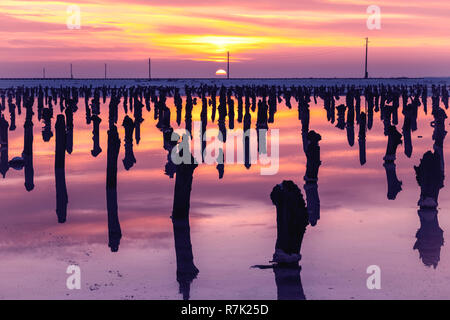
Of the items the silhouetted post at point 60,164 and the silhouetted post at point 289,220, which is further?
the silhouetted post at point 60,164

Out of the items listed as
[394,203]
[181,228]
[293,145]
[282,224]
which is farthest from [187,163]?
[293,145]

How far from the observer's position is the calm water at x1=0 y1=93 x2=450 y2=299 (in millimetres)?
9883

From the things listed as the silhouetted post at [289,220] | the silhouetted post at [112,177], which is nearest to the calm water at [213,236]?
the silhouetted post at [112,177]

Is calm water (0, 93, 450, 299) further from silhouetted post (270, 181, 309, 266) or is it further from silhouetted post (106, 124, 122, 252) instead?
silhouetted post (270, 181, 309, 266)

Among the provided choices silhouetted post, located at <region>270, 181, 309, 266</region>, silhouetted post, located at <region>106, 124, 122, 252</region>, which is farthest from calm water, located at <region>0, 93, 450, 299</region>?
silhouetted post, located at <region>270, 181, 309, 266</region>

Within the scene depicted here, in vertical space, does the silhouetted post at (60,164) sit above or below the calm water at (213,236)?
above

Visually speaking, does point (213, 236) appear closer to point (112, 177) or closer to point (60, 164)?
point (112, 177)

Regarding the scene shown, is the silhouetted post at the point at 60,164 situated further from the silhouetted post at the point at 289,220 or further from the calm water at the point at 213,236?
the silhouetted post at the point at 289,220

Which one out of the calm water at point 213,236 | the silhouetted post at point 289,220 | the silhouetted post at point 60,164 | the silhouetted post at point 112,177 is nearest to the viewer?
the calm water at point 213,236

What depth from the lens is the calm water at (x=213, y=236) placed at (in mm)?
9883

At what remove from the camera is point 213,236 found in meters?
12.5

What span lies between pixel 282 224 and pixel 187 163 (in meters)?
2.39
